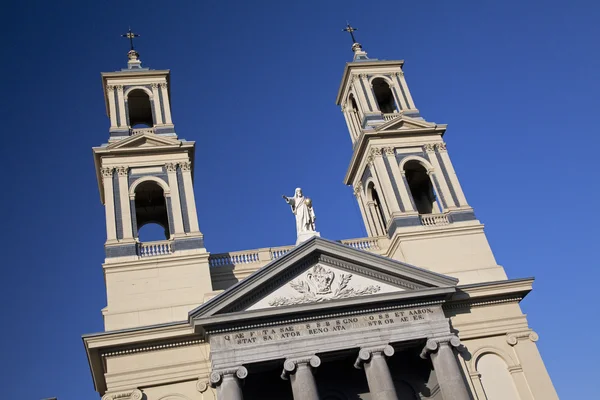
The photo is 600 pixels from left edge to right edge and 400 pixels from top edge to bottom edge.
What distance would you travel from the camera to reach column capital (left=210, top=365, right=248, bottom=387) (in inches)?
843

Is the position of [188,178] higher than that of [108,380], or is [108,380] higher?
[188,178]

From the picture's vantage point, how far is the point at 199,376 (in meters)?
22.6

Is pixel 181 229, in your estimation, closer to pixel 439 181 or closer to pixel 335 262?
pixel 335 262

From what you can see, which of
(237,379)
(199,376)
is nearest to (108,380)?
(199,376)

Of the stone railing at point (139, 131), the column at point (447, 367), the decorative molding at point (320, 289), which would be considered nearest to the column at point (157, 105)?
the stone railing at point (139, 131)

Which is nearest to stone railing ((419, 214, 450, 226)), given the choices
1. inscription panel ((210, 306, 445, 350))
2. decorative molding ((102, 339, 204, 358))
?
inscription panel ((210, 306, 445, 350))

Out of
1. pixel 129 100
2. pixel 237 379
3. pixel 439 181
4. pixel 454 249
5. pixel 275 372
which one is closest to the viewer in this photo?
pixel 237 379

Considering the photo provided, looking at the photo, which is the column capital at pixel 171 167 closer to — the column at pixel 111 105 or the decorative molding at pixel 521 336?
the column at pixel 111 105

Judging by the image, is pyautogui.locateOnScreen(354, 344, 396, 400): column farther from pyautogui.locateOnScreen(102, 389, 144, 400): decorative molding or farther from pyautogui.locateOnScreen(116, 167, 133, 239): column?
pyautogui.locateOnScreen(116, 167, 133, 239): column

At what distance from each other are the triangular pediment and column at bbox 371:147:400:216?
4760 mm

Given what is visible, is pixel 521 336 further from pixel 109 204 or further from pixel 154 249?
pixel 109 204

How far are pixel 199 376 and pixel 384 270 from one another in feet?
25.5

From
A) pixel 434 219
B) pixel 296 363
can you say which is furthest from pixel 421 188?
pixel 296 363

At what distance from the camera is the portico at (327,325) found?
22109mm
